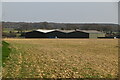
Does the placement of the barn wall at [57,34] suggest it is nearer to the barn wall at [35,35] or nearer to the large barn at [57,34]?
the large barn at [57,34]

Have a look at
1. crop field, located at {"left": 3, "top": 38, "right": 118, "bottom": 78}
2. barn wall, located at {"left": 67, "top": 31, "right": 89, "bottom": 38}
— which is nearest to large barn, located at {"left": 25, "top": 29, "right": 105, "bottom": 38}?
barn wall, located at {"left": 67, "top": 31, "right": 89, "bottom": 38}

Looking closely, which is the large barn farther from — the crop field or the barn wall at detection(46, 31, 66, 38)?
the crop field

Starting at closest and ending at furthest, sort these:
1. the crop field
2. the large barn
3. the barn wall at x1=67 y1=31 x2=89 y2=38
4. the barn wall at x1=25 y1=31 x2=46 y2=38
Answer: the crop field, the barn wall at x1=25 y1=31 x2=46 y2=38, the large barn, the barn wall at x1=67 y1=31 x2=89 y2=38

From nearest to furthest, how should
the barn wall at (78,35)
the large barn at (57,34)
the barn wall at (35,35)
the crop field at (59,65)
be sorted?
the crop field at (59,65)
the barn wall at (35,35)
the large barn at (57,34)
the barn wall at (78,35)

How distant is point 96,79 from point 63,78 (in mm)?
1452

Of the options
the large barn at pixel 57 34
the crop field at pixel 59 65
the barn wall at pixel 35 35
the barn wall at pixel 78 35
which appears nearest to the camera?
the crop field at pixel 59 65

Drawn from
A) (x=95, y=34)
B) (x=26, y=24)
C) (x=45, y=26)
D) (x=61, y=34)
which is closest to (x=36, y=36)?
(x=61, y=34)

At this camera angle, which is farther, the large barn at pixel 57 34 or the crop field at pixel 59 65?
the large barn at pixel 57 34

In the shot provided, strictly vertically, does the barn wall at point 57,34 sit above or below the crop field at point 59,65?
above

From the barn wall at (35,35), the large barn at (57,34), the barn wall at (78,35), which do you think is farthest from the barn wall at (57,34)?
the barn wall at (35,35)

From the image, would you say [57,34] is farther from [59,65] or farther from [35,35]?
[59,65]

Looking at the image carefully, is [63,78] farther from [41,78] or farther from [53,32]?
[53,32]

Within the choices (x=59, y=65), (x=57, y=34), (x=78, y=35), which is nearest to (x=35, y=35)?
(x=57, y=34)

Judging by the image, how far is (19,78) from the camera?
989 cm
